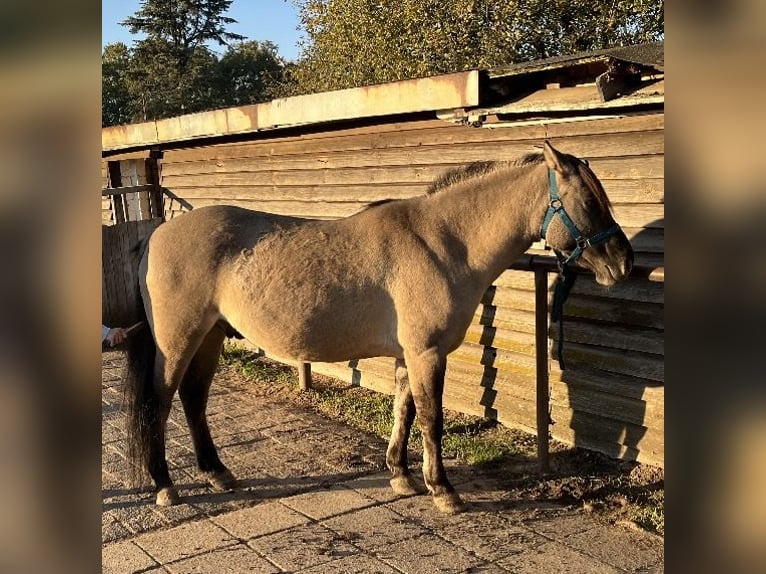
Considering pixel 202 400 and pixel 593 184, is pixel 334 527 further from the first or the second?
A: pixel 593 184

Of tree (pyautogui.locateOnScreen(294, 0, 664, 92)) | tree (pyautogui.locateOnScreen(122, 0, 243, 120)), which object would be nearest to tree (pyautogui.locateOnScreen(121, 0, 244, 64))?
tree (pyautogui.locateOnScreen(122, 0, 243, 120))

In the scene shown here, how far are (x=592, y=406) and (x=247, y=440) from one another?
2.53 m

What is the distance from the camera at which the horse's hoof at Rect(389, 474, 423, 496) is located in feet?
13.5

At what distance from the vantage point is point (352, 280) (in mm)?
3816

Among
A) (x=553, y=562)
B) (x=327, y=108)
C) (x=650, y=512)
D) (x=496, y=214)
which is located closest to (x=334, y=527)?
(x=553, y=562)

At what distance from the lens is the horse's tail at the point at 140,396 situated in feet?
13.1

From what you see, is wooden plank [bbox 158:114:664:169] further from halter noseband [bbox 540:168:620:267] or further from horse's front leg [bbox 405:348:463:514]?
horse's front leg [bbox 405:348:463:514]

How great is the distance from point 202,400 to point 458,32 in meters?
15.7

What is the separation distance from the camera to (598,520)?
3709 mm

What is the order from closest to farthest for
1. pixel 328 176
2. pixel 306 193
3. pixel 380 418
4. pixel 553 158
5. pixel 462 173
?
1. pixel 553 158
2. pixel 462 173
3. pixel 380 418
4. pixel 328 176
5. pixel 306 193

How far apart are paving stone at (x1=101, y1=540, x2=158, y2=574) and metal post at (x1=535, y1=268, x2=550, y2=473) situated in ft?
7.80

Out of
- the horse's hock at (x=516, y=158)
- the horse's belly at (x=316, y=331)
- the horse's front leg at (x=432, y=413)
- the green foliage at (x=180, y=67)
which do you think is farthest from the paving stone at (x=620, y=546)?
the green foliage at (x=180, y=67)
